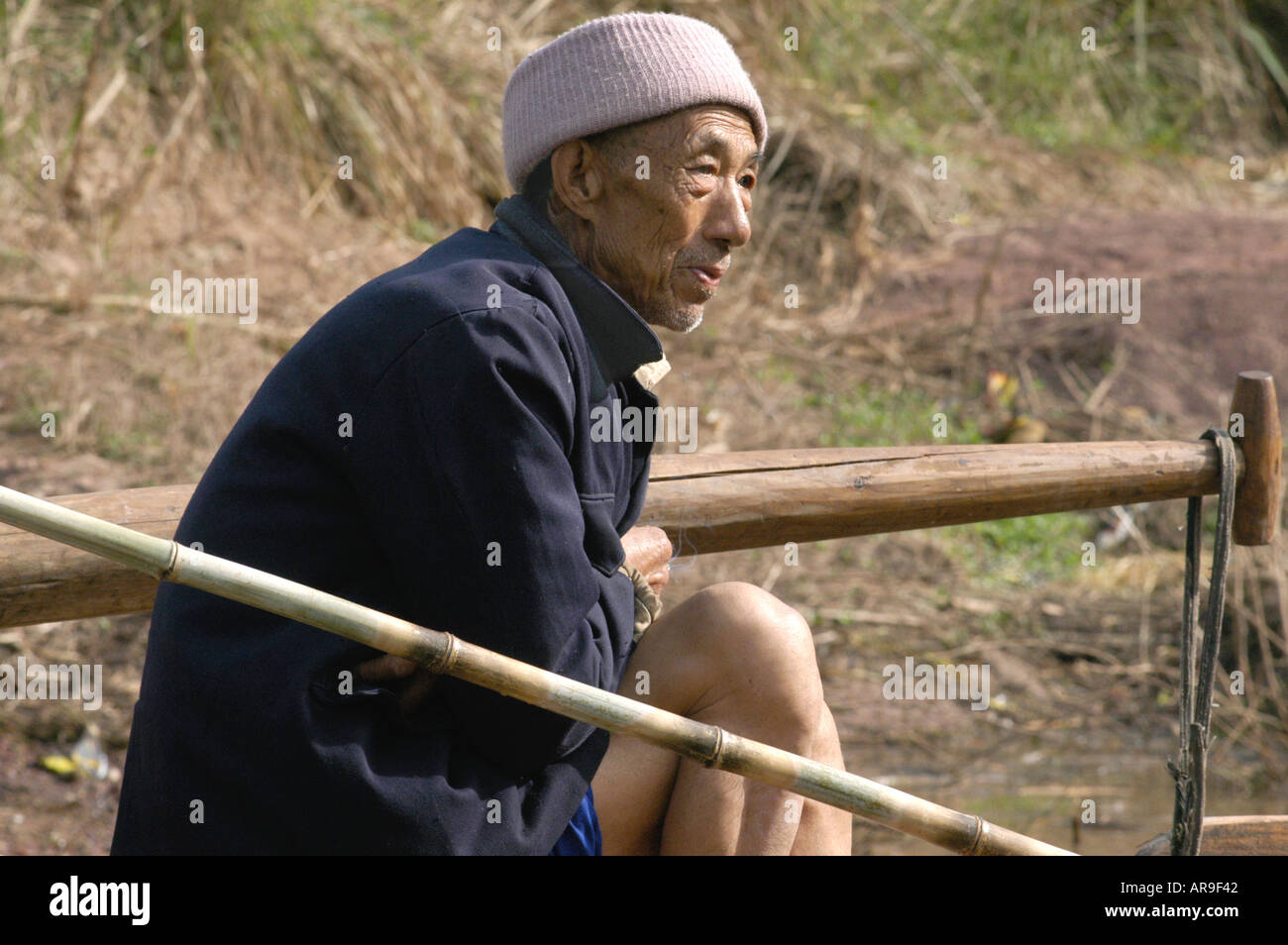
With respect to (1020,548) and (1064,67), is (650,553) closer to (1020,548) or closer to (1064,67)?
(1020,548)

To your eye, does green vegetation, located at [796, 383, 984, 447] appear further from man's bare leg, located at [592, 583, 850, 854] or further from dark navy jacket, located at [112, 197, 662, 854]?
dark navy jacket, located at [112, 197, 662, 854]

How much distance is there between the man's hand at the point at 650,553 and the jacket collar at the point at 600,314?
294 millimetres

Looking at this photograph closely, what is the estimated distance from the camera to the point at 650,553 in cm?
209

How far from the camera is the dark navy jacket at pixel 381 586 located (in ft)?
5.09

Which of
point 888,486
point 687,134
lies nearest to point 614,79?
point 687,134

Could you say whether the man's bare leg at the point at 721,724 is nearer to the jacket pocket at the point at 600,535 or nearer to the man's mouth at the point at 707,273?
the jacket pocket at the point at 600,535

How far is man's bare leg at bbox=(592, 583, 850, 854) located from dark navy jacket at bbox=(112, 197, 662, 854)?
281 mm

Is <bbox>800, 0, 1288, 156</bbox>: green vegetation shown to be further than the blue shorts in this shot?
Yes

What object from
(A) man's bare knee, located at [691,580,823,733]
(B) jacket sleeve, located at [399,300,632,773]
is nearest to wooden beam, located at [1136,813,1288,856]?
(A) man's bare knee, located at [691,580,823,733]

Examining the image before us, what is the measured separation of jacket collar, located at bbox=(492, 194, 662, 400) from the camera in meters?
1.86

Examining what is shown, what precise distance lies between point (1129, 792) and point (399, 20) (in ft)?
15.1

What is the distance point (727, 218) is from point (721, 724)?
0.69 metres

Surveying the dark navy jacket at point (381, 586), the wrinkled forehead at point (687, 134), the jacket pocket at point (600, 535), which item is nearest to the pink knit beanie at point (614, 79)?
the wrinkled forehead at point (687, 134)
